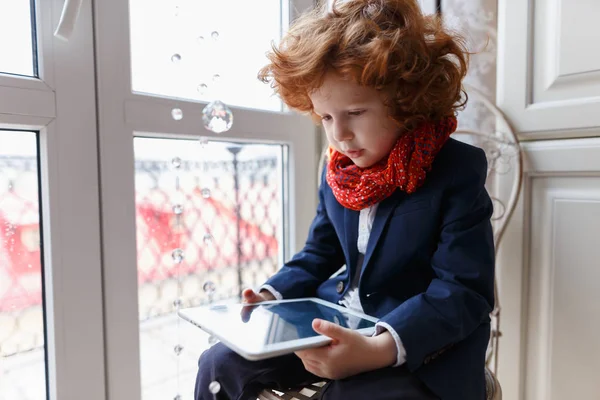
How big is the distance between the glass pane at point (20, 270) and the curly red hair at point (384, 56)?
41 centimetres

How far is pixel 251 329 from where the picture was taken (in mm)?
578

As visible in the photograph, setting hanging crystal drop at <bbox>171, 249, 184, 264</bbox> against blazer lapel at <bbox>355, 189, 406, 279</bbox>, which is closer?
blazer lapel at <bbox>355, 189, 406, 279</bbox>

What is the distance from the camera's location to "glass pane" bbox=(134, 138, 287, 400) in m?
0.85

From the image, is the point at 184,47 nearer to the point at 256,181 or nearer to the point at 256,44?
the point at 256,44

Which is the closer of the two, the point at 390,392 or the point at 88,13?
the point at 390,392

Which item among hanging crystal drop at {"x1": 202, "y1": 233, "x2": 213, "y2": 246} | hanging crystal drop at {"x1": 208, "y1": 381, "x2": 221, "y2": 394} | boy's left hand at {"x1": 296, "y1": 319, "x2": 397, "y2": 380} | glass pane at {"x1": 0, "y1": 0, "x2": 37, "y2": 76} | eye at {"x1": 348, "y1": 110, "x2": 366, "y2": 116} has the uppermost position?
glass pane at {"x1": 0, "y1": 0, "x2": 37, "y2": 76}

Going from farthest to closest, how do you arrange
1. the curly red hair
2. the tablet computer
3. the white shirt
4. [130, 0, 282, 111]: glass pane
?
[130, 0, 282, 111]: glass pane
the white shirt
the curly red hair
the tablet computer

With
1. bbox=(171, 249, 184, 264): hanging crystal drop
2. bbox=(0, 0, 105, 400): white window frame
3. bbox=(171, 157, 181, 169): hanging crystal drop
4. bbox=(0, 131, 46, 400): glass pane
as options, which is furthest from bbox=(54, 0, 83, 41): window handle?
bbox=(171, 249, 184, 264): hanging crystal drop

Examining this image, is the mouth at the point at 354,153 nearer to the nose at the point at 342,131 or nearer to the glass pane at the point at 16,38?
the nose at the point at 342,131

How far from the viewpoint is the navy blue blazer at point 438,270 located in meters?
0.58

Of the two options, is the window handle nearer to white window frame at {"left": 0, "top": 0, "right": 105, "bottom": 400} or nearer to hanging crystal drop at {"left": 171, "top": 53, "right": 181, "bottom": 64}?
white window frame at {"left": 0, "top": 0, "right": 105, "bottom": 400}

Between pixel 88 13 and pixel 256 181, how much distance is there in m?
0.48

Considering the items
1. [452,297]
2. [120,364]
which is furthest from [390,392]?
[120,364]

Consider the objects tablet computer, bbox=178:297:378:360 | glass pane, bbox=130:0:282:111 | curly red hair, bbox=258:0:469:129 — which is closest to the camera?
tablet computer, bbox=178:297:378:360
